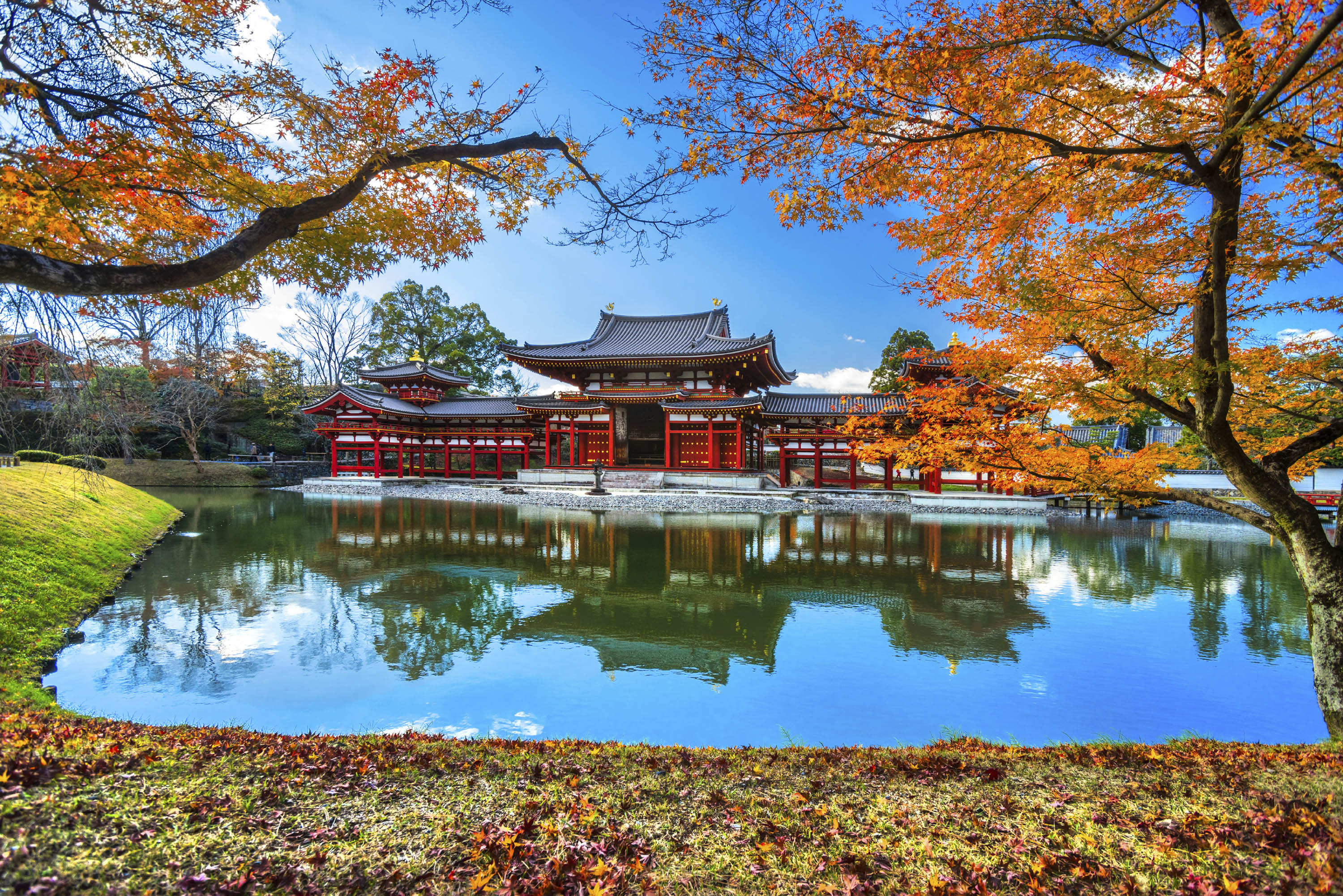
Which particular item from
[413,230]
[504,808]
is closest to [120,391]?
[413,230]

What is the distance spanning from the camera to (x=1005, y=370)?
5023 millimetres

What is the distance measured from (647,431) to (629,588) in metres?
17.8

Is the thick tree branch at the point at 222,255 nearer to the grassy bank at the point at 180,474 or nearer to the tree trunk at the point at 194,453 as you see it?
the tree trunk at the point at 194,453

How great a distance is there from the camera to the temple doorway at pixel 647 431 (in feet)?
83.6

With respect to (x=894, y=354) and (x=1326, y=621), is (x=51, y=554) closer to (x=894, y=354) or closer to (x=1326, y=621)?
(x=1326, y=621)

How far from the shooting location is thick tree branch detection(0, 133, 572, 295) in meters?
2.80

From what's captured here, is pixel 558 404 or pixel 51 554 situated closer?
pixel 51 554

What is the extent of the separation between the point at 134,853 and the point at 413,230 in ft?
17.4

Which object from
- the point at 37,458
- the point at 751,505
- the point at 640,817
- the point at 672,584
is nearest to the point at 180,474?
the point at 37,458

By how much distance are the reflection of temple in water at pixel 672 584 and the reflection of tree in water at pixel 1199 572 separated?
1.22 metres

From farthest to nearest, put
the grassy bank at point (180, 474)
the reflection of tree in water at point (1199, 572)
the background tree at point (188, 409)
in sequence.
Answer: the grassy bank at point (180, 474) → the background tree at point (188, 409) → the reflection of tree in water at point (1199, 572)

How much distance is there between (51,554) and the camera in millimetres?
7320

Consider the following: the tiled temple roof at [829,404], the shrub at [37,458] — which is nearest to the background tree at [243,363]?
the shrub at [37,458]

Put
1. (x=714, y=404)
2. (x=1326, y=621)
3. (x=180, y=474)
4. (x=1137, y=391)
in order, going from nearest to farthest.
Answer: (x=1326, y=621)
(x=1137, y=391)
(x=714, y=404)
(x=180, y=474)
